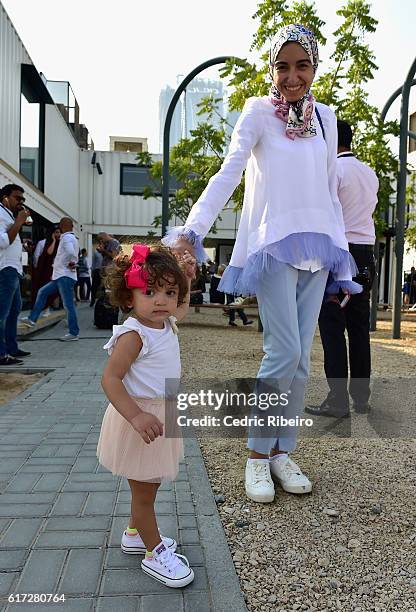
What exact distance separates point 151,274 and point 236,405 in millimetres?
2809

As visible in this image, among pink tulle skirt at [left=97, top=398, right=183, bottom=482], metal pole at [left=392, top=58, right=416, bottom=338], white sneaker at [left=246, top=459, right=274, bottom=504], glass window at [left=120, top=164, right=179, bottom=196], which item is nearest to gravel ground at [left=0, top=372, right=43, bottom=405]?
white sneaker at [left=246, top=459, right=274, bottom=504]

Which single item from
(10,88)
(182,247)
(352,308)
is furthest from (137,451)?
(10,88)

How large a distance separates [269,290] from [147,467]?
1072 millimetres

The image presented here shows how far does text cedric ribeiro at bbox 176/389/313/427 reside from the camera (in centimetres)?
271

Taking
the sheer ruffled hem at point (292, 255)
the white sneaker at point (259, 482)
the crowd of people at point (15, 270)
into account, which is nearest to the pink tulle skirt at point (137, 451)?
the white sneaker at point (259, 482)

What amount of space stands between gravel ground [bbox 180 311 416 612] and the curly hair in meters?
1.00

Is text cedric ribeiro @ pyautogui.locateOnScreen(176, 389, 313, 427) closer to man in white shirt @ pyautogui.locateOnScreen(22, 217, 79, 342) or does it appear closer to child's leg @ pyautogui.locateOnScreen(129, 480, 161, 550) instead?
child's leg @ pyautogui.locateOnScreen(129, 480, 161, 550)

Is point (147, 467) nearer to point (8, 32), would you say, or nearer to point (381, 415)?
point (381, 415)

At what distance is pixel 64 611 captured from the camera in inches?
67.3

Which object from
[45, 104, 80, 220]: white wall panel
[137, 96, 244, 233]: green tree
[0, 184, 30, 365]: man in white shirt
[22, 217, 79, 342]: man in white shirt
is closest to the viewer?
[0, 184, 30, 365]: man in white shirt

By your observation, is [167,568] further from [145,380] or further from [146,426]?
[145,380]

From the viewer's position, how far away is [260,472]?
2.66 meters

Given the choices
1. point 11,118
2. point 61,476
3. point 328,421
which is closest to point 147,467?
point 61,476

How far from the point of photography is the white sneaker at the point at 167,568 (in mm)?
1859
